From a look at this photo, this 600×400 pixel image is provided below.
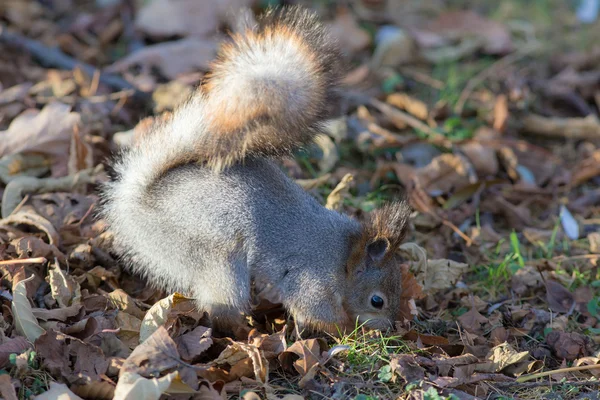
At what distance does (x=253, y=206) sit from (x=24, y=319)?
37.8 inches

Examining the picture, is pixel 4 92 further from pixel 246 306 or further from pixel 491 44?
pixel 491 44

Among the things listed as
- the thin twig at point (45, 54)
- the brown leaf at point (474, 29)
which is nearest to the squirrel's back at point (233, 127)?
the thin twig at point (45, 54)

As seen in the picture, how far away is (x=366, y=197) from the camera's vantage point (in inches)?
158

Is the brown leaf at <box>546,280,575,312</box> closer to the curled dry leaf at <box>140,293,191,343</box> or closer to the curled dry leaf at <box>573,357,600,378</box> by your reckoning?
the curled dry leaf at <box>573,357,600,378</box>

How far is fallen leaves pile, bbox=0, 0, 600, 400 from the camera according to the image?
271 centimetres

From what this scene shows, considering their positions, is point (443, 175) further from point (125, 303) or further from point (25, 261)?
point (25, 261)

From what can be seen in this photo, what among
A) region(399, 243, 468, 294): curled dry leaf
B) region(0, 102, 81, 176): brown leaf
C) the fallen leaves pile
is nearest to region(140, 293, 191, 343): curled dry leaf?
the fallen leaves pile

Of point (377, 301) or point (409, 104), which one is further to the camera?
point (409, 104)

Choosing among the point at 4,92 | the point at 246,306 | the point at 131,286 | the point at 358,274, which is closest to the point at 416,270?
the point at 358,274

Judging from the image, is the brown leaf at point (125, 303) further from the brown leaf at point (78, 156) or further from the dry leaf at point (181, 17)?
the dry leaf at point (181, 17)

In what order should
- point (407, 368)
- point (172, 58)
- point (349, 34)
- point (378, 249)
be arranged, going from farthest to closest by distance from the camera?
point (349, 34) → point (172, 58) → point (378, 249) → point (407, 368)

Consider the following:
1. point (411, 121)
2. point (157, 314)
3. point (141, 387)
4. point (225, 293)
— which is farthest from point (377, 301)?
point (411, 121)

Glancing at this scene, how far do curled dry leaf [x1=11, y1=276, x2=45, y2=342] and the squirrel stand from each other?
487mm

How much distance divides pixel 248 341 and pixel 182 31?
3105 millimetres
